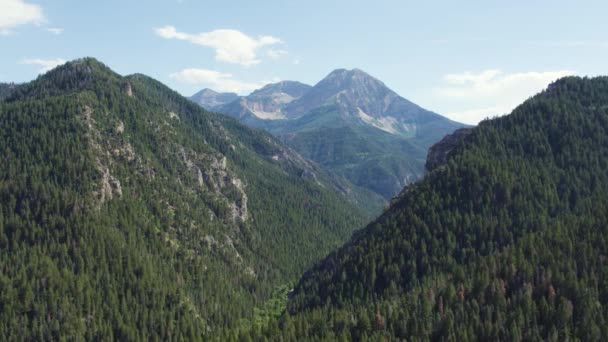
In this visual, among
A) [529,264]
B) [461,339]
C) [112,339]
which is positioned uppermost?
[529,264]

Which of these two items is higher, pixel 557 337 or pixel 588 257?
pixel 588 257

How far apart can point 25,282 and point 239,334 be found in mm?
87081

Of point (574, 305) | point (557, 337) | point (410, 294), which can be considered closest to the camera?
point (557, 337)

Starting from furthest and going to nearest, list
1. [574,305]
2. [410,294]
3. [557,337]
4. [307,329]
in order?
1. [410,294]
2. [307,329]
3. [574,305]
4. [557,337]

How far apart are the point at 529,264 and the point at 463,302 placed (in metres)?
28.1

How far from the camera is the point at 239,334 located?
184500 mm

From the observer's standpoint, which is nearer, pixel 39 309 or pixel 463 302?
pixel 463 302

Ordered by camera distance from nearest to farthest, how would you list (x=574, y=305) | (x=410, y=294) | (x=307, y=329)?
(x=574, y=305), (x=307, y=329), (x=410, y=294)

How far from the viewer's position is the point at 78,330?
19200 cm

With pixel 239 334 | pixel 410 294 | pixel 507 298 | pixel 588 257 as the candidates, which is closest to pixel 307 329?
pixel 239 334

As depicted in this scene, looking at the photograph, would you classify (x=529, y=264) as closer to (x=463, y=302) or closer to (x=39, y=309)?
(x=463, y=302)

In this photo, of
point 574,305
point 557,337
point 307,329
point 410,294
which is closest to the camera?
point 557,337

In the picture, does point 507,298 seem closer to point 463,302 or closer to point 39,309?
point 463,302

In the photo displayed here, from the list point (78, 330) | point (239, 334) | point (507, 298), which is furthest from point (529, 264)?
point (78, 330)
